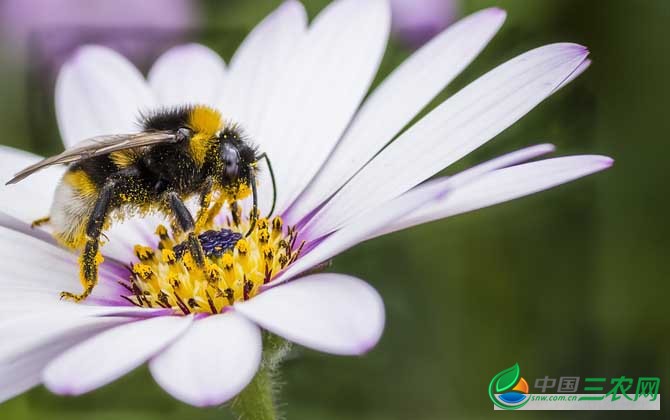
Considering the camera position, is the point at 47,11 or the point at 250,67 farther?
the point at 47,11

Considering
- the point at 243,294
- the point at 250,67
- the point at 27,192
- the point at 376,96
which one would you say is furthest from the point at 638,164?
the point at 27,192

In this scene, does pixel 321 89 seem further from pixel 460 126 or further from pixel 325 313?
pixel 325 313

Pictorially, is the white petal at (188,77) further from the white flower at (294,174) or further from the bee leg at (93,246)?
the bee leg at (93,246)

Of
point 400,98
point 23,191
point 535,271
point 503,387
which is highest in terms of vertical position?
point 400,98

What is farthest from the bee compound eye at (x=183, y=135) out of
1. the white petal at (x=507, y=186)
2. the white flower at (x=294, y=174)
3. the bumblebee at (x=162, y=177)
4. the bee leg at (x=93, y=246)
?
the white petal at (x=507, y=186)

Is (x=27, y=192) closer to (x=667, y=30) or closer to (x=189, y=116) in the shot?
(x=189, y=116)

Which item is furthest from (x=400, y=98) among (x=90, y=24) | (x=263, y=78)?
(x=90, y=24)

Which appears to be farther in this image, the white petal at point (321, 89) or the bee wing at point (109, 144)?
the white petal at point (321, 89)
